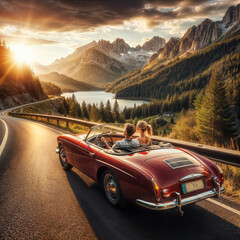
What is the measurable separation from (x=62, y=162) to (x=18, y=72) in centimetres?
8128

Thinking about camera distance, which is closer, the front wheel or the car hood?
the car hood

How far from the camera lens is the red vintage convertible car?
293cm

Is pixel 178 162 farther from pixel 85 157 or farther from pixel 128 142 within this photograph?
pixel 85 157

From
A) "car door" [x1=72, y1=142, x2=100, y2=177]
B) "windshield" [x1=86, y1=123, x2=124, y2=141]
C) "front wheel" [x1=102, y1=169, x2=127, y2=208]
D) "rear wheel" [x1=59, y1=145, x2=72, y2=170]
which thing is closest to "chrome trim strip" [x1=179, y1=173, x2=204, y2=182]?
"front wheel" [x1=102, y1=169, x2=127, y2=208]

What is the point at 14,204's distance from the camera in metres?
3.82

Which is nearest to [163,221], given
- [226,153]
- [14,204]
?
[226,153]

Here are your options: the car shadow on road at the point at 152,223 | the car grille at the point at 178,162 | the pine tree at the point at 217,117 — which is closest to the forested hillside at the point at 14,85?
the pine tree at the point at 217,117

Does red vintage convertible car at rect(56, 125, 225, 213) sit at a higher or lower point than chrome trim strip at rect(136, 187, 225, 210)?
higher

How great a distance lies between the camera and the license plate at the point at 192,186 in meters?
3.06

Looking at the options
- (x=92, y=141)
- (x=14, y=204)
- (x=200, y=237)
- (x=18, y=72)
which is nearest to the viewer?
(x=200, y=237)

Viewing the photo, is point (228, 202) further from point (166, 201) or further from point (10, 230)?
point (10, 230)

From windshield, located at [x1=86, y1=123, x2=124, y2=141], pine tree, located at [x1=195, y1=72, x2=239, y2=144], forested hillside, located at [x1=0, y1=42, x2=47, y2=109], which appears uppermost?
forested hillside, located at [x1=0, y1=42, x2=47, y2=109]

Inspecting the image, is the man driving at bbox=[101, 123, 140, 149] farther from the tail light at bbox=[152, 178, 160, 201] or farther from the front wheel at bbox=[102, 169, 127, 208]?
the tail light at bbox=[152, 178, 160, 201]

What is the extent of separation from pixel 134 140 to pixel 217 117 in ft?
151
